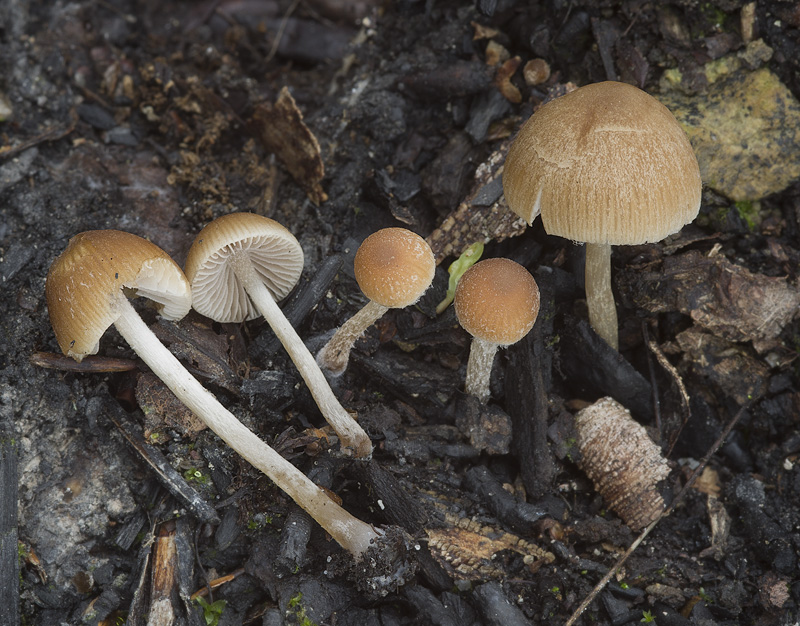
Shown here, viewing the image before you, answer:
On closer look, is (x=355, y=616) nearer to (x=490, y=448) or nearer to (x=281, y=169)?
(x=490, y=448)

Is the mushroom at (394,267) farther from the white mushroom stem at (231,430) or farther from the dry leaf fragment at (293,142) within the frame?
the dry leaf fragment at (293,142)

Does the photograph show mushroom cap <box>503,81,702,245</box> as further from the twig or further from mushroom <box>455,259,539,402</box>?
the twig

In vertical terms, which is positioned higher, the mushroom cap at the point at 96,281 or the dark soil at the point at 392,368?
the mushroom cap at the point at 96,281

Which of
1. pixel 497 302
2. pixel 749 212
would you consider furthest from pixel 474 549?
pixel 749 212

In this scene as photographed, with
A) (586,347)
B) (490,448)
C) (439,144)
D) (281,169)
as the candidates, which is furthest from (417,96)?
(490,448)

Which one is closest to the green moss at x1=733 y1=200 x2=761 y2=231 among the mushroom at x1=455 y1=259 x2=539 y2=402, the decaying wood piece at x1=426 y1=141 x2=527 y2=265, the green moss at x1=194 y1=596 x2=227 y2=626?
the decaying wood piece at x1=426 y1=141 x2=527 y2=265

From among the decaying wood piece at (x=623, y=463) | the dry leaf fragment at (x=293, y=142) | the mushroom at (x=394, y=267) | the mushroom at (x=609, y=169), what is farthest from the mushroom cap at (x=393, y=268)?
the decaying wood piece at (x=623, y=463)

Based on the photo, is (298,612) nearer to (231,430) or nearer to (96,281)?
(231,430)
